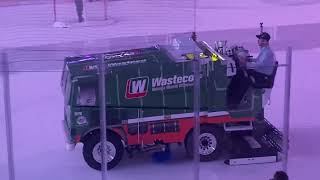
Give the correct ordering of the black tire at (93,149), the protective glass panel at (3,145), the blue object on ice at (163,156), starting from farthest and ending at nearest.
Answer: the blue object on ice at (163,156), the black tire at (93,149), the protective glass panel at (3,145)

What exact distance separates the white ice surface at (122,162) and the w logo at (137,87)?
0.41m

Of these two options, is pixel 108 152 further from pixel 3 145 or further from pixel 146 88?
pixel 3 145

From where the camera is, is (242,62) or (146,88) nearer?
(146,88)

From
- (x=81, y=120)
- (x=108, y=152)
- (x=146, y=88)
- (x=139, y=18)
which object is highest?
(x=139, y=18)

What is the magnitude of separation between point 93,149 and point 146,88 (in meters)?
0.46

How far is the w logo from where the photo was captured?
4.17m

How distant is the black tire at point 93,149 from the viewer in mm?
4098

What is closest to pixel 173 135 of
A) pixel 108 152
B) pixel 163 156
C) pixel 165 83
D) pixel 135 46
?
pixel 163 156

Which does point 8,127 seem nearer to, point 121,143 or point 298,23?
point 121,143

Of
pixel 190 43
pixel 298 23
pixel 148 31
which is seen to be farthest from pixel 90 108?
pixel 298 23

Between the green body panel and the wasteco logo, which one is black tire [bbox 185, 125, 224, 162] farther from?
the wasteco logo

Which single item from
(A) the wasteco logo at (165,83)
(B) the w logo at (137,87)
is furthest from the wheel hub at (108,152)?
(A) the wasteco logo at (165,83)

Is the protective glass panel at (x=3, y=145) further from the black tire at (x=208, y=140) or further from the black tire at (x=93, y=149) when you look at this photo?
the black tire at (x=208, y=140)

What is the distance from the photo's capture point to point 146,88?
4191 mm
